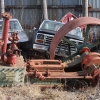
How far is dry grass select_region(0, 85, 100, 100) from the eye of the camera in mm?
5307

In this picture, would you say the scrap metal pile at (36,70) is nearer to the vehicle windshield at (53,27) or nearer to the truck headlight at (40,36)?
the truck headlight at (40,36)

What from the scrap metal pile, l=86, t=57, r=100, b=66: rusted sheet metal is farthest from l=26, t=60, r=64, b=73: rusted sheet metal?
l=86, t=57, r=100, b=66: rusted sheet metal

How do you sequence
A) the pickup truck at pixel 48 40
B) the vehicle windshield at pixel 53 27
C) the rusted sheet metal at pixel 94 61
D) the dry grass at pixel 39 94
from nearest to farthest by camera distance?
the dry grass at pixel 39 94, the rusted sheet metal at pixel 94 61, the pickup truck at pixel 48 40, the vehicle windshield at pixel 53 27

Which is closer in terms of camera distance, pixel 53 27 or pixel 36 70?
pixel 36 70

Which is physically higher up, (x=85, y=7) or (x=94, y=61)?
(x=85, y=7)

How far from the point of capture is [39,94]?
18.5ft

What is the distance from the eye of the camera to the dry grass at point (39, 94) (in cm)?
531

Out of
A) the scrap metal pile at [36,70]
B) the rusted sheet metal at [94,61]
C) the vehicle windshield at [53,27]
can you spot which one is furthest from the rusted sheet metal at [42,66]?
the vehicle windshield at [53,27]

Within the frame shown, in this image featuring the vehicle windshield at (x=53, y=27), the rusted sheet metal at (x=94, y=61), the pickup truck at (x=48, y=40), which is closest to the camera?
the rusted sheet metal at (x=94, y=61)

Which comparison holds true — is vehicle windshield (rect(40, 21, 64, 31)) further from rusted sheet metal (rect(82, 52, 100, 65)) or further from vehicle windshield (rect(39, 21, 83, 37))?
rusted sheet metal (rect(82, 52, 100, 65))

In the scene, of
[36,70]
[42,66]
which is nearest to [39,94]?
[36,70]

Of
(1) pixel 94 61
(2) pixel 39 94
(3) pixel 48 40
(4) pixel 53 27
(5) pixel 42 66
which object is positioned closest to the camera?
(2) pixel 39 94

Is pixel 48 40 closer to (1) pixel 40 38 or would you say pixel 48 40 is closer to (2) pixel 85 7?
(1) pixel 40 38

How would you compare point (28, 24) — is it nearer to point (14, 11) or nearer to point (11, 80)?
point (14, 11)
